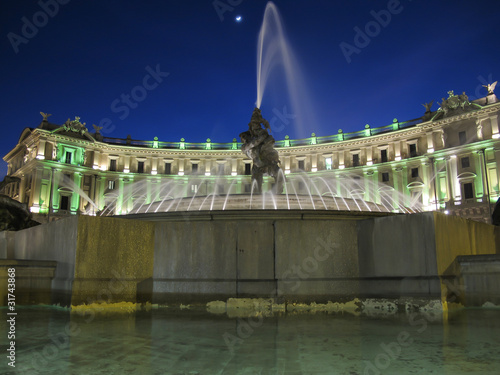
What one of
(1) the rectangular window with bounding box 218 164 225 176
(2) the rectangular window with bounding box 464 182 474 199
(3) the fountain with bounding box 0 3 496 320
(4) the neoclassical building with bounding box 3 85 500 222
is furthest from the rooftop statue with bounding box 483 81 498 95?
(3) the fountain with bounding box 0 3 496 320

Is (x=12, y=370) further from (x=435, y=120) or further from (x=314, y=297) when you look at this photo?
(x=435, y=120)

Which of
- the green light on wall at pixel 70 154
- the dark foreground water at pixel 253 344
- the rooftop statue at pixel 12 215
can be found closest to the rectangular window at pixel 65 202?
the green light on wall at pixel 70 154

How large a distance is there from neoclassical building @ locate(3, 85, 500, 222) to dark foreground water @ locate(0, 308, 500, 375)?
42726 mm

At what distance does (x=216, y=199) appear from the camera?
13.5 meters

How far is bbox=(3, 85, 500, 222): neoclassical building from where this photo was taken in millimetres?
45625

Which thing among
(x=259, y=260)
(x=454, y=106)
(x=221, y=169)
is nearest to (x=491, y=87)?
(x=454, y=106)

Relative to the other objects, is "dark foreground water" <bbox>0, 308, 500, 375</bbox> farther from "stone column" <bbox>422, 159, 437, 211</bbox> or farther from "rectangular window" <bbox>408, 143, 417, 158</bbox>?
"rectangular window" <bbox>408, 143, 417, 158</bbox>

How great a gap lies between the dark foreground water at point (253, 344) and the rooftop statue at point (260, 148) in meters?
10.3

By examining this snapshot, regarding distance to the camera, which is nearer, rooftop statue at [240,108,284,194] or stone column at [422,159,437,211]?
rooftop statue at [240,108,284,194]

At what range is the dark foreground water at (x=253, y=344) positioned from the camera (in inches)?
125

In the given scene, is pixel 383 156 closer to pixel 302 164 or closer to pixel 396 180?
pixel 396 180

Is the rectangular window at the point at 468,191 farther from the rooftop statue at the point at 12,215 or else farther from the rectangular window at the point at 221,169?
the rooftop statue at the point at 12,215

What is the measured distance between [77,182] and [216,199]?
46445 millimetres

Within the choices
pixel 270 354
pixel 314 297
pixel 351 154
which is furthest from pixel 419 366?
pixel 351 154
